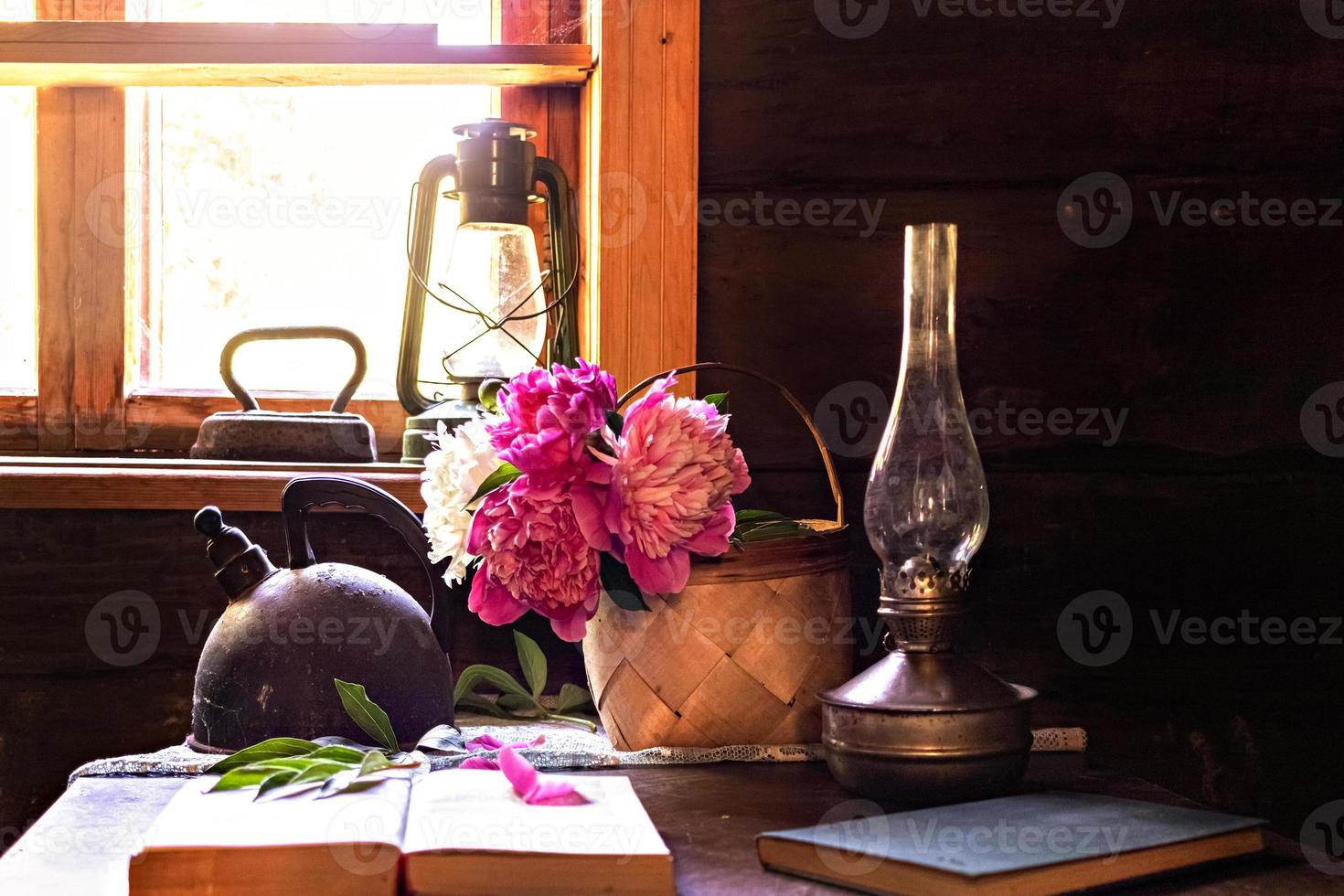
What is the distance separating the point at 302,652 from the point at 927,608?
0.42 meters

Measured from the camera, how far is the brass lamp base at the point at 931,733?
0.75 m

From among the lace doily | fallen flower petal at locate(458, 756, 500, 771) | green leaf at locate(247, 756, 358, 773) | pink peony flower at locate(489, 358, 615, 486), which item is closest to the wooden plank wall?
the lace doily

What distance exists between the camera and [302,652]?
0.84 meters

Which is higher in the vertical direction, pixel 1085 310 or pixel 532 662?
pixel 1085 310

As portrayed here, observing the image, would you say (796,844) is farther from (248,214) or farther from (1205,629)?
(248,214)

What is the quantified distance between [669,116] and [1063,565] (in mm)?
587

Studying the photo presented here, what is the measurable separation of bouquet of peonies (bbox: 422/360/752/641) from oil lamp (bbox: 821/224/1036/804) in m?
0.13

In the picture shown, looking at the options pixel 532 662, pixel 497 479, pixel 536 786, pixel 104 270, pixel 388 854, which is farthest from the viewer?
pixel 104 270

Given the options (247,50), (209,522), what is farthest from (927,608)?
(247,50)

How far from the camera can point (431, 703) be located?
885mm

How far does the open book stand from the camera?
1.86ft

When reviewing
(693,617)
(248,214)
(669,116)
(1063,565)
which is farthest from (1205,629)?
(248,214)

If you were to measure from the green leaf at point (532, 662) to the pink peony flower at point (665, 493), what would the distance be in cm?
26

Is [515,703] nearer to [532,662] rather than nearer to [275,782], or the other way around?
[532,662]
